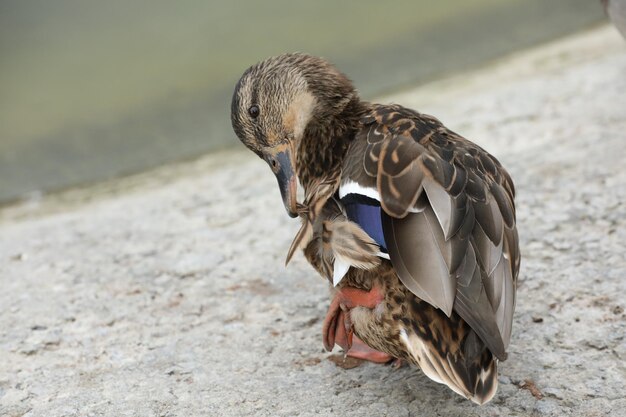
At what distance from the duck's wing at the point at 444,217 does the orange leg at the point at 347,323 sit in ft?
0.83

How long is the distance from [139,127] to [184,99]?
55 centimetres

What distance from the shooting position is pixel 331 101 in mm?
3486

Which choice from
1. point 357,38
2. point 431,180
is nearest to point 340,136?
point 431,180

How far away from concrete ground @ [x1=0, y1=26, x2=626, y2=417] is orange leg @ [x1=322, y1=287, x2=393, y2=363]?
0.28 feet

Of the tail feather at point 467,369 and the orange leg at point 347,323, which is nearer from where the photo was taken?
the tail feather at point 467,369

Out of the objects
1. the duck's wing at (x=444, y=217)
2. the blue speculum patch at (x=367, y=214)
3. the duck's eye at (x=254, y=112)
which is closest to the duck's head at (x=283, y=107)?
the duck's eye at (x=254, y=112)

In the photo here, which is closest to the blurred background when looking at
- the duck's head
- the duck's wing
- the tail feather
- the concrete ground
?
the concrete ground

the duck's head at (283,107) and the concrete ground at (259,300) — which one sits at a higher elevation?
the duck's head at (283,107)

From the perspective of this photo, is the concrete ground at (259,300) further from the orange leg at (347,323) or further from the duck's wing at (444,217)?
the duck's wing at (444,217)

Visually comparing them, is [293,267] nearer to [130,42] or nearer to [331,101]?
[331,101]

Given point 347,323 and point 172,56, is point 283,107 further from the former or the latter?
point 172,56

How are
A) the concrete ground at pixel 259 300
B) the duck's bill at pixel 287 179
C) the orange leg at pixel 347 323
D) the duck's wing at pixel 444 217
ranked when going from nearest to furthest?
the duck's wing at pixel 444 217
the orange leg at pixel 347 323
the concrete ground at pixel 259 300
the duck's bill at pixel 287 179

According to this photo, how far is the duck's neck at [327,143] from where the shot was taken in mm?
3258

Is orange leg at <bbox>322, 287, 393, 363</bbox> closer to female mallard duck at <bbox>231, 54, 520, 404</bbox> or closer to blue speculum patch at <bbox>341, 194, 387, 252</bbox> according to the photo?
female mallard duck at <bbox>231, 54, 520, 404</bbox>
